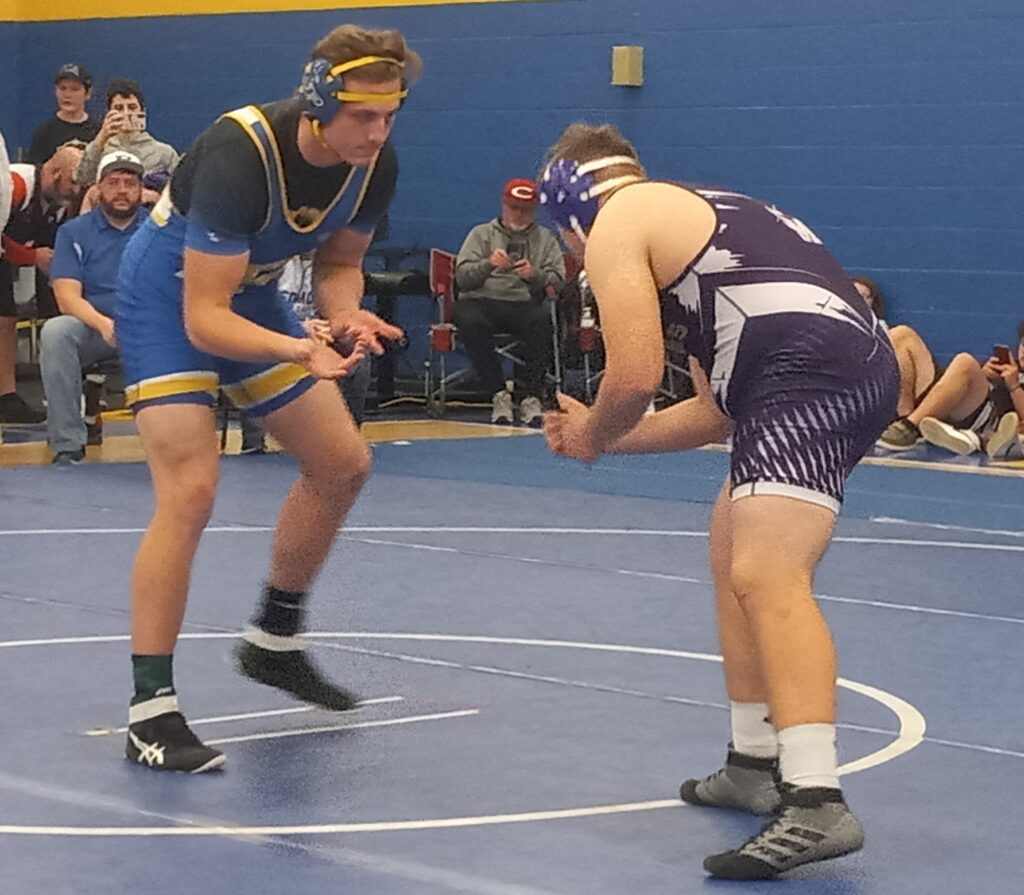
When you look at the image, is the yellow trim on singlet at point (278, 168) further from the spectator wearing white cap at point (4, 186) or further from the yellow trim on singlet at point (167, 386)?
the spectator wearing white cap at point (4, 186)

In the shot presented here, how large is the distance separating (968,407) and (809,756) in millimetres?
8084

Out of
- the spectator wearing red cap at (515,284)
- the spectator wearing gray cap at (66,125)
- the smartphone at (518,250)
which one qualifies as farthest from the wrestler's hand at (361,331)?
the spectator wearing gray cap at (66,125)

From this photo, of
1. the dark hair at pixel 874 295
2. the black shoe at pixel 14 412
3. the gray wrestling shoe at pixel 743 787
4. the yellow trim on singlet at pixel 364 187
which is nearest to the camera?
the gray wrestling shoe at pixel 743 787

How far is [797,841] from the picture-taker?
3.79m

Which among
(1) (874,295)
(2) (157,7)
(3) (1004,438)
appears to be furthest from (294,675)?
(2) (157,7)

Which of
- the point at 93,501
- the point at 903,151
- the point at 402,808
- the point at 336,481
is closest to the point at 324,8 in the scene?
the point at 903,151

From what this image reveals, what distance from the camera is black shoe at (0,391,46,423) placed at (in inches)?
480

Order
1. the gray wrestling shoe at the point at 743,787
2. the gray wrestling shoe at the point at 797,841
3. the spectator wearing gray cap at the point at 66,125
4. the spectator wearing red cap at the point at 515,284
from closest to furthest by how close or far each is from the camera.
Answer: the gray wrestling shoe at the point at 797,841 → the gray wrestling shoe at the point at 743,787 → the spectator wearing red cap at the point at 515,284 → the spectator wearing gray cap at the point at 66,125

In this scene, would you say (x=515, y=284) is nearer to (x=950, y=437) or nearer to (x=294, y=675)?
(x=950, y=437)

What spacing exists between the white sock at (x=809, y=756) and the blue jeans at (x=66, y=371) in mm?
6914

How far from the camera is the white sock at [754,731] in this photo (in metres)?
4.34

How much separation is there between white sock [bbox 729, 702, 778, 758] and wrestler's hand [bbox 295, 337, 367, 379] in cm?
102

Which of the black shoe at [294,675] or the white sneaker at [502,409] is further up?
the black shoe at [294,675]

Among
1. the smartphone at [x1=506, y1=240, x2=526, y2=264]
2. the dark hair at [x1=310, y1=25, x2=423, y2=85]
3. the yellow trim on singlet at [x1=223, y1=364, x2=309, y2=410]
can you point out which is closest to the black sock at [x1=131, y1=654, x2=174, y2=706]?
the yellow trim on singlet at [x1=223, y1=364, x2=309, y2=410]
